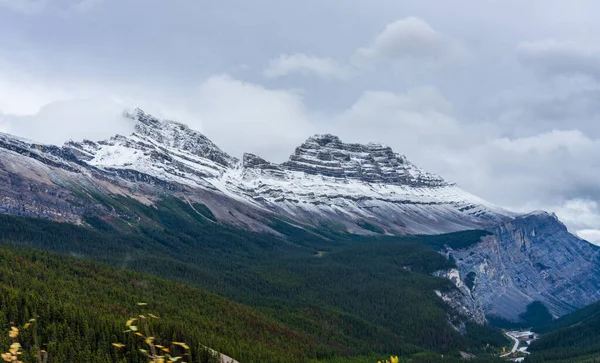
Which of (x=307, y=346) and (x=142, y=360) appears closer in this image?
(x=142, y=360)

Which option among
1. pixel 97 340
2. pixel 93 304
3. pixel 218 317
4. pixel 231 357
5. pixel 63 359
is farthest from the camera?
pixel 218 317

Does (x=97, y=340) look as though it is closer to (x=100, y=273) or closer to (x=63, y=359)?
(x=63, y=359)

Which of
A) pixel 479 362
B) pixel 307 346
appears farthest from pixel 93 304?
pixel 479 362

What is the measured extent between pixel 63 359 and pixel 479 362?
143m

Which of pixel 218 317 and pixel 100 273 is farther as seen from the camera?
pixel 100 273

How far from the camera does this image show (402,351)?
610 ft

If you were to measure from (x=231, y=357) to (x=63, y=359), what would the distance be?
3555cm

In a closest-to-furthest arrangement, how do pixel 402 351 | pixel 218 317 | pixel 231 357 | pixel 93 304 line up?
pixel 231 357, pixel 93 304, pixel 218 317, pixel 402 351

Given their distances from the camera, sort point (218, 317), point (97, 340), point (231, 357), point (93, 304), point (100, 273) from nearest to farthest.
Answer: point (97, 340) < point (231, 357) < point (93, 304) < point (218, 317) < point (100, 273)

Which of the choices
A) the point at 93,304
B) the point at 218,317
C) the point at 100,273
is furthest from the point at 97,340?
the point at 100,273

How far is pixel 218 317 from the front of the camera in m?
145

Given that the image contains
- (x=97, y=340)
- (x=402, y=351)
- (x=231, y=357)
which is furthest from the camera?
(x=402, y=351)

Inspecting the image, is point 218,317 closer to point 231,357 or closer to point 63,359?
point 231,357

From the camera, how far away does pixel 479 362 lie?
187 meters
